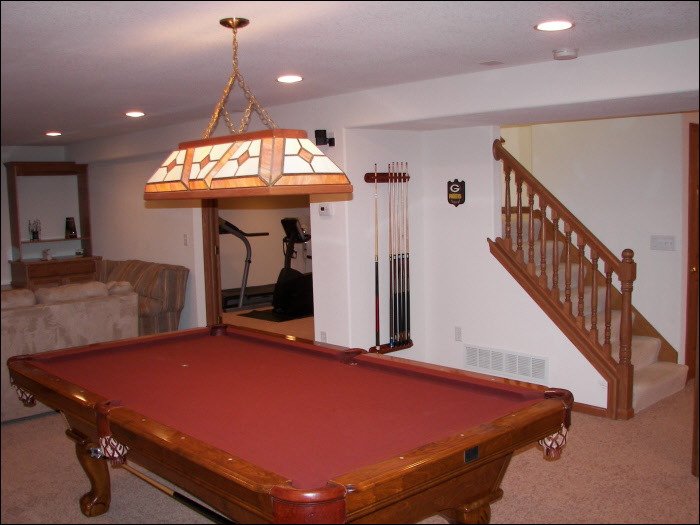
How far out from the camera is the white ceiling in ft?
8.25

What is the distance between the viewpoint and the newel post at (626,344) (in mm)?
4309

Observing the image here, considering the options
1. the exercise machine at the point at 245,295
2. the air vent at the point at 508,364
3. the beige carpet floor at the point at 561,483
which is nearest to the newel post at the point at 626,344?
the beige carpet floor at the point at 561,483

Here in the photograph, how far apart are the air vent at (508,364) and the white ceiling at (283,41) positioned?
6.34 ft

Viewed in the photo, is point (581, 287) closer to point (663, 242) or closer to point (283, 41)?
point (663, 242)

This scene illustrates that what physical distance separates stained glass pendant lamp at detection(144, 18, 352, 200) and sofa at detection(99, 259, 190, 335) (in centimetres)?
374

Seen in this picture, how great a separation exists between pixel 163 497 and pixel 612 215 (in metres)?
4.06

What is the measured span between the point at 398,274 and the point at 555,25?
2703mm

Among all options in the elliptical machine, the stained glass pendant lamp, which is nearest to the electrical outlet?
the stained glass pendant lamp

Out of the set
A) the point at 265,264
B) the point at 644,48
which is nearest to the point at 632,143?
the point at 644,48

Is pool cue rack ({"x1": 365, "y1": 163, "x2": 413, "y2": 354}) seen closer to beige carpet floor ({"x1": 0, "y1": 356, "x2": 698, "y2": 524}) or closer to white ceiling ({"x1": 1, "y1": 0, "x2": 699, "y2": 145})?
white ceiling ({"x1": 1, "y1": 0, "x2": 699, "y2": 145})

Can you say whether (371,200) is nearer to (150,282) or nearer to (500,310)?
(500,310)

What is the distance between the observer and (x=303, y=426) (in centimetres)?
229

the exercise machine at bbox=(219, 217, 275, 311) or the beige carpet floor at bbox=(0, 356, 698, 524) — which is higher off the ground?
the exercise machine at bbox=(219, 217, 275, 311)

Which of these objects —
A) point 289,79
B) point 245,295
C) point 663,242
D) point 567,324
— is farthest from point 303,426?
Answer: point 245,295
